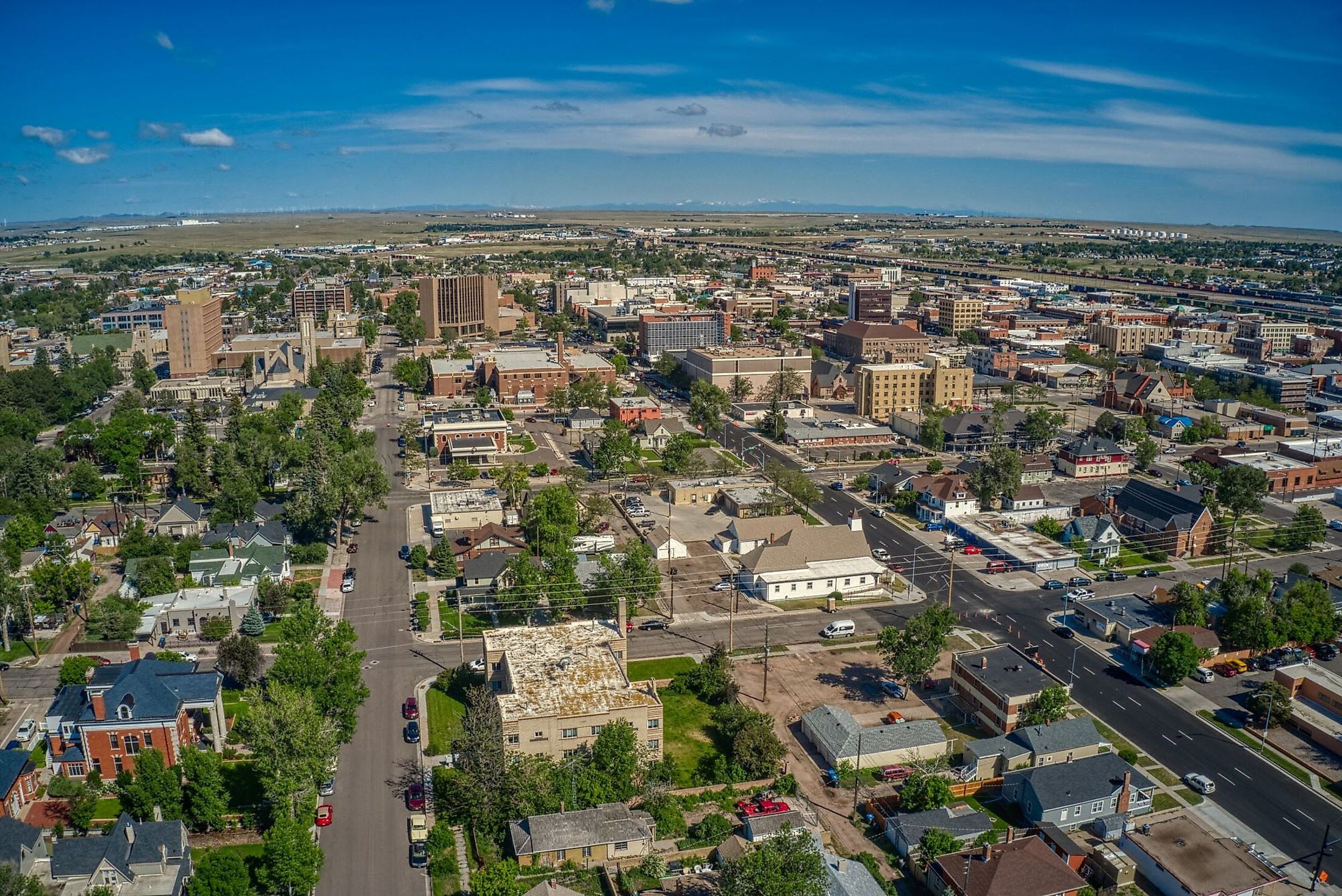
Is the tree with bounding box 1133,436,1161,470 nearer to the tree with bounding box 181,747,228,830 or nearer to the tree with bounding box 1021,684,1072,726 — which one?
the tree with bounding box 1021,684,1072,726

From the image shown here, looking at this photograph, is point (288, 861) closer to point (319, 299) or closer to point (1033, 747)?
point (1033, 747)

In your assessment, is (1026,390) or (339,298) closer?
(1026,390)

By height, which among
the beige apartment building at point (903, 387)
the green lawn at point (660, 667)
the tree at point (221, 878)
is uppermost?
the beige apartment building at point (903, 387)

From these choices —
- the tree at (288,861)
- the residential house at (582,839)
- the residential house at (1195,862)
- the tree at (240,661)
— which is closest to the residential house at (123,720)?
the tree at (240,661)

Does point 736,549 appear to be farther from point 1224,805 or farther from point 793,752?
point 1224,805

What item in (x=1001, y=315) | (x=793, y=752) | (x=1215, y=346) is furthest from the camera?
(x=1001, y=315)

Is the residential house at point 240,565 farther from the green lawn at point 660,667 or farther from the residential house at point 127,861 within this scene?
the residential house at point 127,861

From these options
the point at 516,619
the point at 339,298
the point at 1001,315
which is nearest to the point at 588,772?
the point at 516,619
